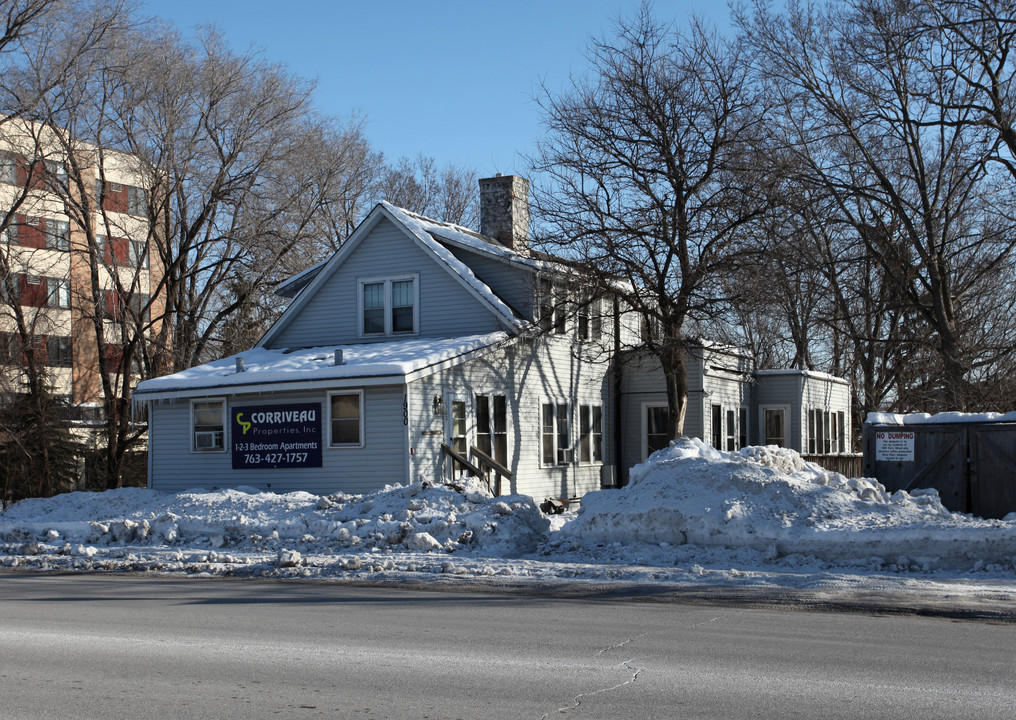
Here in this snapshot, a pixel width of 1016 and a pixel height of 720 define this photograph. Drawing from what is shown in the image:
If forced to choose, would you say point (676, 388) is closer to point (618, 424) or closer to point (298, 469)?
point (618, 424)

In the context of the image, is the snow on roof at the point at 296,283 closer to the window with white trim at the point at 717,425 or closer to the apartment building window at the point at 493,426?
the apartment building window at the point at 493,426

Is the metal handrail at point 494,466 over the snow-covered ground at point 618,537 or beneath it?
over

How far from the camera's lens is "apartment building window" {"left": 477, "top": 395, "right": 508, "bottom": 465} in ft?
80.5

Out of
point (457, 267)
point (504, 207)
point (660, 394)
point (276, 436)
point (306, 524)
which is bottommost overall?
point (306, 524)

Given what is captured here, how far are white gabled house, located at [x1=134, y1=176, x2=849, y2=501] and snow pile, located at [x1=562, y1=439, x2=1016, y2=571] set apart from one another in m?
6.41

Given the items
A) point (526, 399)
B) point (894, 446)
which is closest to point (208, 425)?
point (526, 399)

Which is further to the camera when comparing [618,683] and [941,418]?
[941,418]

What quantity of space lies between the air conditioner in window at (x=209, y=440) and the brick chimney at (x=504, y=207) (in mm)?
10567

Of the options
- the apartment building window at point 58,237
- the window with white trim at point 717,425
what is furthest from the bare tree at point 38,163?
the window with white trim at point 717,425

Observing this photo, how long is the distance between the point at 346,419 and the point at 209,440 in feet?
12.9

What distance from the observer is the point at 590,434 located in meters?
29.0

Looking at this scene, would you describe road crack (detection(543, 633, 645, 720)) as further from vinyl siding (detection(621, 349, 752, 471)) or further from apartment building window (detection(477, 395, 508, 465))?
vinyl siding (detection(621, 349, 752, 471))

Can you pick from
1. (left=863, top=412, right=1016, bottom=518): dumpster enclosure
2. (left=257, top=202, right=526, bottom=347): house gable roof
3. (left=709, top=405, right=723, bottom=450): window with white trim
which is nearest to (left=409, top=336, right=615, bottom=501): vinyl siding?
(left=257, top=202, right=526, bottom=347): house gable roof

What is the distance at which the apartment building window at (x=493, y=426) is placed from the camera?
24.5 meters
